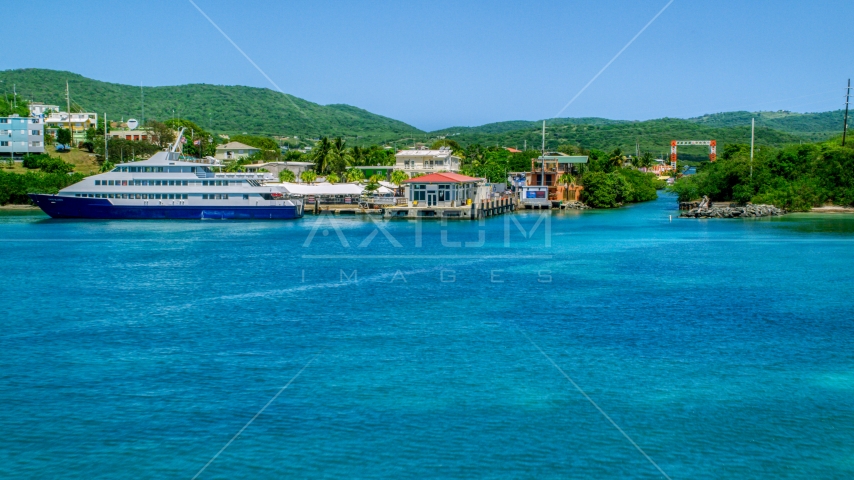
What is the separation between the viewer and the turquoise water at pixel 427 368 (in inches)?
502

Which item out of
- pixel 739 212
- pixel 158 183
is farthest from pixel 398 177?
pixel 739 212

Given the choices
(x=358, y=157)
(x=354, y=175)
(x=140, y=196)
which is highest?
(x=358, y=157)

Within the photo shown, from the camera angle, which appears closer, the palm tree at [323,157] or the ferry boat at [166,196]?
the ferry boat at [166,196]

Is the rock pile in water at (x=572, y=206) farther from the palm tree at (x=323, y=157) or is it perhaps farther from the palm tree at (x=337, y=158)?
the palm tree at (x=323, y=157)

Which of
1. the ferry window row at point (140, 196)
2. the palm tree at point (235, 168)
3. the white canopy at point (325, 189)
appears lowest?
the ferry window row at point (140, 196)

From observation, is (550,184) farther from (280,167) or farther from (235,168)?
(235,168)

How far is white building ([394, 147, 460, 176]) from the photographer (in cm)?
8525

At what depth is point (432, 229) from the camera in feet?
179

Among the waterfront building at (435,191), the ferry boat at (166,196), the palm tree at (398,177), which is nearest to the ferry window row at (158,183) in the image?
the ferry boat at (166,196)

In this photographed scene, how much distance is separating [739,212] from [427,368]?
52937 millimetres

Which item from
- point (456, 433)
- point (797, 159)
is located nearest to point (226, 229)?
point (456, 433)

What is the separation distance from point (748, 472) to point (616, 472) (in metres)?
2.05

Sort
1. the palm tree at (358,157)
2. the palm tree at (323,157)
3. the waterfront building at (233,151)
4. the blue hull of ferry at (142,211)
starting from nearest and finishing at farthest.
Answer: the blue hull of ferry at (142,211) < the palm tree at (323,157) < the palm tree at (358,157) < the waterfront building at (233,151)

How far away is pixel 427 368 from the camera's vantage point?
17.5 metres
